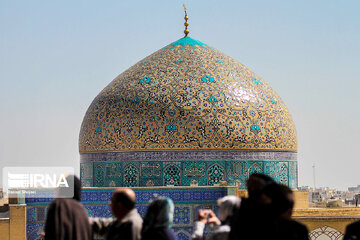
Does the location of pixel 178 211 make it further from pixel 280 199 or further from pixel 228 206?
pixel 280 199

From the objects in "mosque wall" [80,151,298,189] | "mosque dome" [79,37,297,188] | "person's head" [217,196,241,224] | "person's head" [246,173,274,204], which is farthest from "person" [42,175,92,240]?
"mosque dome" [79,37,297,188]

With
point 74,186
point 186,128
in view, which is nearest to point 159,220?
point 74,186

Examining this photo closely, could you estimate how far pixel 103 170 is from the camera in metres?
15.1

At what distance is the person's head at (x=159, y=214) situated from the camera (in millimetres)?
4844

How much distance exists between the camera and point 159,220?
16.0 ft

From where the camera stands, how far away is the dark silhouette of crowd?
4.48 meters

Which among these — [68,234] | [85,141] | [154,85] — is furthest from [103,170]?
[68,234]

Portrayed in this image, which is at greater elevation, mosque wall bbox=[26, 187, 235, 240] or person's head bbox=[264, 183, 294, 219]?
person's head bbox=[264, 183, 294, 219]

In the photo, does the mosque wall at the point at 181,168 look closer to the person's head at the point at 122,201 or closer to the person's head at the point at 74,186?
the person's head at the point at 74,186

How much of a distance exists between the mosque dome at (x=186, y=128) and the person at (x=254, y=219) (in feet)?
31.8

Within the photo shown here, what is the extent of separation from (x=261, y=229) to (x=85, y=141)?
11.5 m

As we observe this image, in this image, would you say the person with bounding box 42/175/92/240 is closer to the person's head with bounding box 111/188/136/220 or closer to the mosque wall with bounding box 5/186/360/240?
the person's head with bounding box 111/188/136/220

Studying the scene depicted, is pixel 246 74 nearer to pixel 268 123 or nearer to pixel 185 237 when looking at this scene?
pixel 268 123

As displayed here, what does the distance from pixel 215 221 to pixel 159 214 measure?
55cm
